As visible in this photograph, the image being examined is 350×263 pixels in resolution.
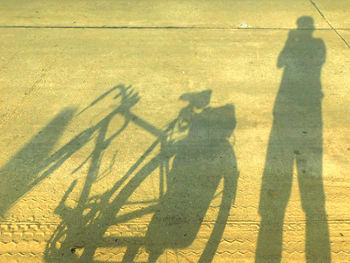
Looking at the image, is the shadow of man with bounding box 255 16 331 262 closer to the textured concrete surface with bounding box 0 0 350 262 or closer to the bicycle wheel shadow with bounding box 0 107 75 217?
the textured concrete surface with bounding box 0 0 350 262

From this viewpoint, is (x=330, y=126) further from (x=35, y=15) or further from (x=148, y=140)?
(x=35, y=15)

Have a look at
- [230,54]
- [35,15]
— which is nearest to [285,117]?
[230,54]

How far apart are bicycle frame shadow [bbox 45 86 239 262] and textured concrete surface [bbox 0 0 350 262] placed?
0.02 m

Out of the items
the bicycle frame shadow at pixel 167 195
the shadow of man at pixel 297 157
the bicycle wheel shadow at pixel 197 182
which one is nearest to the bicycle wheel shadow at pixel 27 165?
the bicycle frame shadow at pixel 167 195

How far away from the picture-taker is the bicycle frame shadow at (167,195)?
3.17 metres

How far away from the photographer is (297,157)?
13.1ft

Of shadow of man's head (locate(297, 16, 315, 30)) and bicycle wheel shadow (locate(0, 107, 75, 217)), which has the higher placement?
shadow of man's head (locate(297, 16, 315, 30))

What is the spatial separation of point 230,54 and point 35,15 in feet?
16.9

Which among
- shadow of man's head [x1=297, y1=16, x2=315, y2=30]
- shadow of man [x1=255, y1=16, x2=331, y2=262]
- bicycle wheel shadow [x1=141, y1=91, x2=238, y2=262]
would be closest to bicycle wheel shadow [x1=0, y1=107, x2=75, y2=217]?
bicycle wheel shadow [x1=141, y1=91, x2=238, y2=262]

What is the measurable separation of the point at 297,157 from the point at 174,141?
1.67m

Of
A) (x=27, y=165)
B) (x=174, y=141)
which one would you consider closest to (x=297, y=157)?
(x=174, y=141)

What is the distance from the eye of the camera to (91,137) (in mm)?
4348

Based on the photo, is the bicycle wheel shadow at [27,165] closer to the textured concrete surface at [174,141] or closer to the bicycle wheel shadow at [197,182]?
the textured concrete surface at [174,141]

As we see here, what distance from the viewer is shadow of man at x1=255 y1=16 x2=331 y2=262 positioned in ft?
10.4
